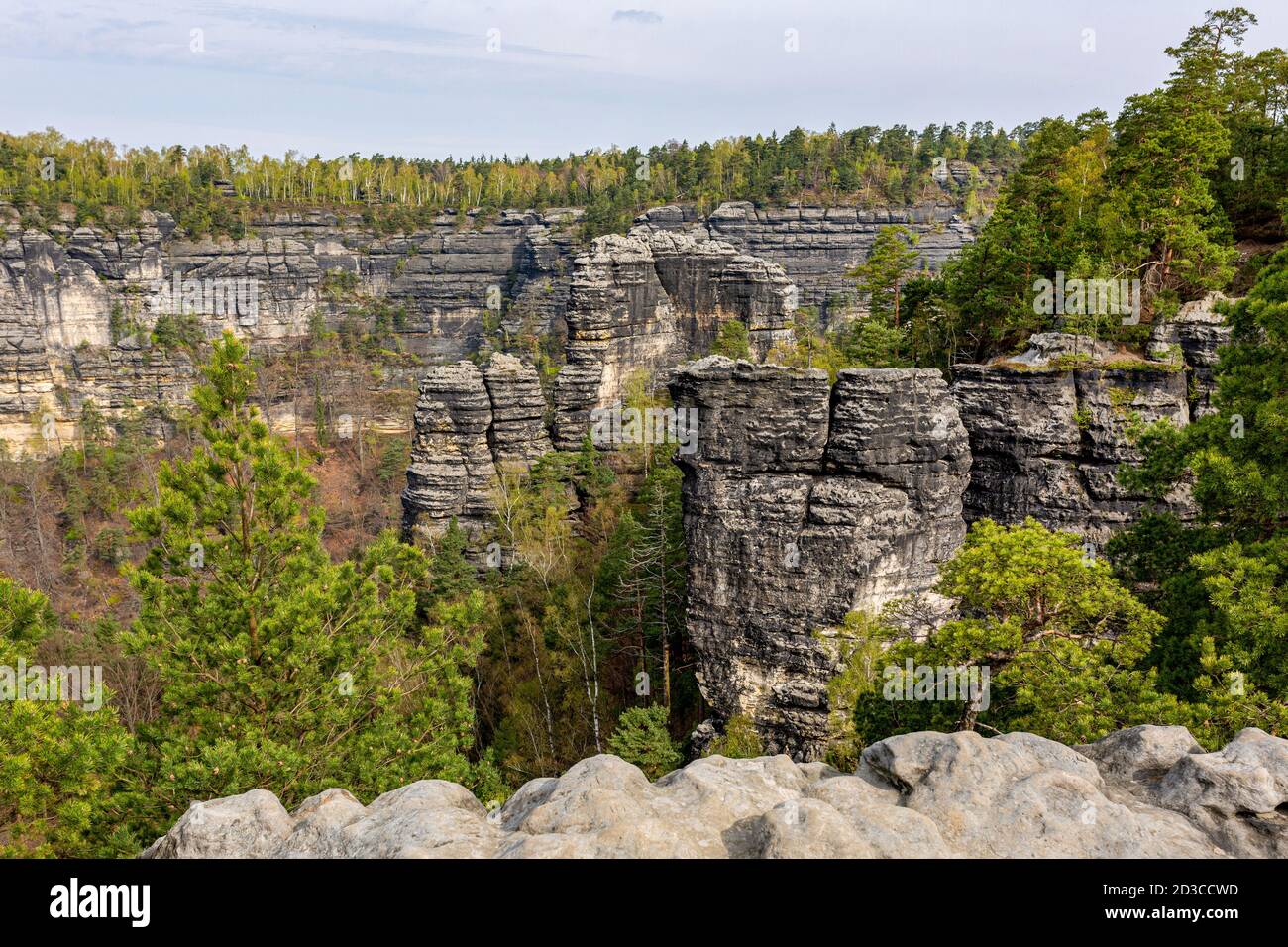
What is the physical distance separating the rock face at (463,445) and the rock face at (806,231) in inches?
1911

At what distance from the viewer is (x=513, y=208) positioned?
336ft

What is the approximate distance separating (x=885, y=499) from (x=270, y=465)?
15237 mm

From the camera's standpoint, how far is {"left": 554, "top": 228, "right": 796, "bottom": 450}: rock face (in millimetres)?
48562

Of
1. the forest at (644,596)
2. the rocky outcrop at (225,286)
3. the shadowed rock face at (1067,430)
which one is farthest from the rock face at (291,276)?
the shadowed rock face at (1067,430)

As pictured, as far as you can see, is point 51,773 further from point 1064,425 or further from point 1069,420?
point 1069,420

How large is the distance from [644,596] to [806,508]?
8332 mm

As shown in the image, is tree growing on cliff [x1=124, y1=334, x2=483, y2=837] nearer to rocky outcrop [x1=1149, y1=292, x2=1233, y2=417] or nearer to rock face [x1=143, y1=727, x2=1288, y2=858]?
rock face [x1=143, y1=727, x2=1288, y2=858]

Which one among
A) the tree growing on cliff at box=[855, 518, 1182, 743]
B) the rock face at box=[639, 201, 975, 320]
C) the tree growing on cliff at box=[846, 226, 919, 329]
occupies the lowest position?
the tree growing on cliff at box=[855, 518, 1182, 743]

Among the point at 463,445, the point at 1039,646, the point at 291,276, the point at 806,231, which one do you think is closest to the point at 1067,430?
the point at 1039,646

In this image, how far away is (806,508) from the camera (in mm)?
22906

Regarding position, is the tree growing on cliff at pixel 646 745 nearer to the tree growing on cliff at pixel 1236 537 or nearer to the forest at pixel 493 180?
the tree growing on cliff at pixel 1236 537

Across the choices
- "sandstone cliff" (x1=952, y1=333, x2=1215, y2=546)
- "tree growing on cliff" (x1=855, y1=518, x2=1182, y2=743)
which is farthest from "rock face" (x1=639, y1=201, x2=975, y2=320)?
"tree growing on cliff" (x1=855, y1=518, x2=1182, y2=743)

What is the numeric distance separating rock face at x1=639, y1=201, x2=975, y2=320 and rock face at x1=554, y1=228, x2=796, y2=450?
35.2 meters

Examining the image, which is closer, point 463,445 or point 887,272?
point 887,272
